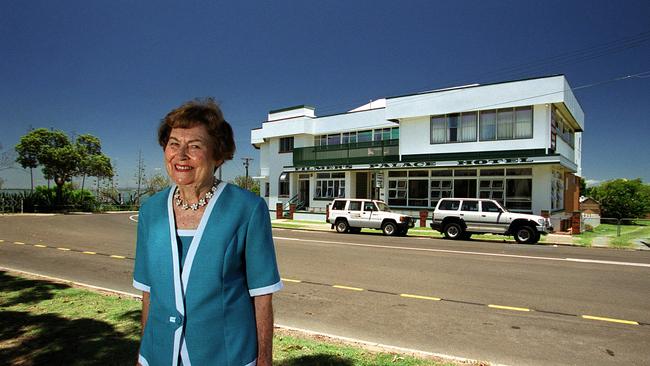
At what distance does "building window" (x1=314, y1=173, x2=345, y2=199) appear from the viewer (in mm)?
33688

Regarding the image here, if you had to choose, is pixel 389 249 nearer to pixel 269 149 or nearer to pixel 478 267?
pixel 478 267

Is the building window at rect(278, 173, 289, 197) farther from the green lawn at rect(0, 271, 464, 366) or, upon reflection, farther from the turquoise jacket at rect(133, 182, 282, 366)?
the turquoise jacket at rect(133, 182, 282, 366)

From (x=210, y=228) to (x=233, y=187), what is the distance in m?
0.29

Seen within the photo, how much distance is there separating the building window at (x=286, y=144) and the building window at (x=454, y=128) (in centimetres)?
1478

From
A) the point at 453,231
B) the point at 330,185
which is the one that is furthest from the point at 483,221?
the point at 330,185

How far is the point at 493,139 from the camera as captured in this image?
84.2 feet

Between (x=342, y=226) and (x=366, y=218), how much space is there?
5.16 ft

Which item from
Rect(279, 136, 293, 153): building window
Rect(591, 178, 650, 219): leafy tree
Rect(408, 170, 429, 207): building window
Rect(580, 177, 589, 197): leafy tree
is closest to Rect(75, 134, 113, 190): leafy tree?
Rect(279, 136, 293, 153): building window

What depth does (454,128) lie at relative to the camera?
2708 centimetres

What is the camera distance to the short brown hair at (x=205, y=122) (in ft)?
7.29

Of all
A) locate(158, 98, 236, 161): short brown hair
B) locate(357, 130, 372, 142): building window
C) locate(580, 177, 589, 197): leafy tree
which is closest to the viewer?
locate(158, 98, 236, 161): short brown hair

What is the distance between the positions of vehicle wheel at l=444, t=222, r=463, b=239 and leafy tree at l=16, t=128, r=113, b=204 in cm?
3628

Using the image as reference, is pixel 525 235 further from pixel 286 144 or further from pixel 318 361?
pixel 286 144

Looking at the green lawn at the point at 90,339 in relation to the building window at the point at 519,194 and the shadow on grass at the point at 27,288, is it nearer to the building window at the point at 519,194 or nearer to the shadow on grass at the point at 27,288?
the shadow on grass at the point at 27,288
